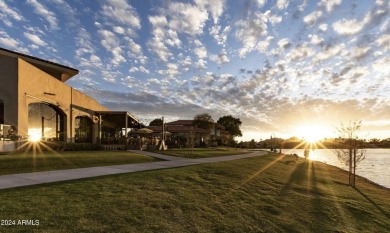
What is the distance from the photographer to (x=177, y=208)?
25.8 feet

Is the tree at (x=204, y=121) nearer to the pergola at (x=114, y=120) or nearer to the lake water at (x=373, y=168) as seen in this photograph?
the lake water at (x=373, y=168)

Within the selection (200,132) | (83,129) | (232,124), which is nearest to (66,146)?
(83,129)

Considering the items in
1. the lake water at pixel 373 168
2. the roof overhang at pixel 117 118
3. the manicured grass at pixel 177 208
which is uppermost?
the roof overhang at pixel 117 118

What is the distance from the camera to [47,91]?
22797mm

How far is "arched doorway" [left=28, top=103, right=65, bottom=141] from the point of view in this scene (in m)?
21.2

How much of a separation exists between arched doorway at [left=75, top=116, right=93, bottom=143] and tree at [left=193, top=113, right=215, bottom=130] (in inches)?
1801

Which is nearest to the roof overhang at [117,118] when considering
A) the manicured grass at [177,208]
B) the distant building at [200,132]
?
the distant building at [200,132]

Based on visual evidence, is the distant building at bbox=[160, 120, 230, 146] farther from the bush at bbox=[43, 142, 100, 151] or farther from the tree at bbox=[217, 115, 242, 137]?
the bush at bbox=[43, 142, 100, 151]

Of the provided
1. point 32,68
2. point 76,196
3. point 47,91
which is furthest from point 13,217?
point 47,91

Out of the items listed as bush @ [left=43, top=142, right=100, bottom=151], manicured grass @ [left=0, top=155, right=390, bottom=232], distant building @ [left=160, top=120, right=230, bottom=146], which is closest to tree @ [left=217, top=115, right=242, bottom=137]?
distant building @ [left=160, top=120, right=230, bottom=146]

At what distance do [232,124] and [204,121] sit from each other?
26.5 meters

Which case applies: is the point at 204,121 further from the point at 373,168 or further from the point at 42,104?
the point at 42,104

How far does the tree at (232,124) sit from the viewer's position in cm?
9869

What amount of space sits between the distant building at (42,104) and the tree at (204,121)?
139 feet
